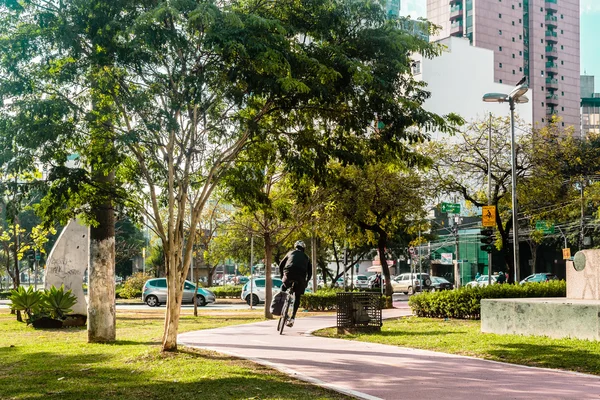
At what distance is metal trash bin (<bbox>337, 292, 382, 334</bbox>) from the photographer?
621 inches

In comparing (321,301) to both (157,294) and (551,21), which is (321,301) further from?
(551,21)

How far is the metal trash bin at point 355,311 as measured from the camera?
15.8m

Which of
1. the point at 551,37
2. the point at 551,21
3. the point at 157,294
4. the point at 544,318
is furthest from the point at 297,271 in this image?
the point at 551,21

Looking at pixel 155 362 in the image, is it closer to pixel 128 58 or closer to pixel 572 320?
pixel 128 58

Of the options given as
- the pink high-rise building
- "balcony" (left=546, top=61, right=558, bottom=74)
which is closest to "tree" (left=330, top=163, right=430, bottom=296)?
the pink high-rise building

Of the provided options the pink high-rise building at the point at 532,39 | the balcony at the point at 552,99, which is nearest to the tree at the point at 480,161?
the pink high-rise building at the point at 532,39

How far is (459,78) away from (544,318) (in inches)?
2362

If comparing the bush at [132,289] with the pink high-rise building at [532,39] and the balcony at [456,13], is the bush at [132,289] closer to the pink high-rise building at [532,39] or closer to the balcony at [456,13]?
the pink high-rise building at [532,39]

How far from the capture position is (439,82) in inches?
2763

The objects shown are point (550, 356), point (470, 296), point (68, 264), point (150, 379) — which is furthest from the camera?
point (470, 296)

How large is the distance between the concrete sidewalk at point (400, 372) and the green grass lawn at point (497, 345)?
0.50 m

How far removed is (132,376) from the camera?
9359 mm

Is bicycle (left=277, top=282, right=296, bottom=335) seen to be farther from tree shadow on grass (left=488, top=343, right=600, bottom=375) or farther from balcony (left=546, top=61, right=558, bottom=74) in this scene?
balcony (left=546, top=61, right=558, bottom=74)

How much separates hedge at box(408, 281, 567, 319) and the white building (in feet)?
160
